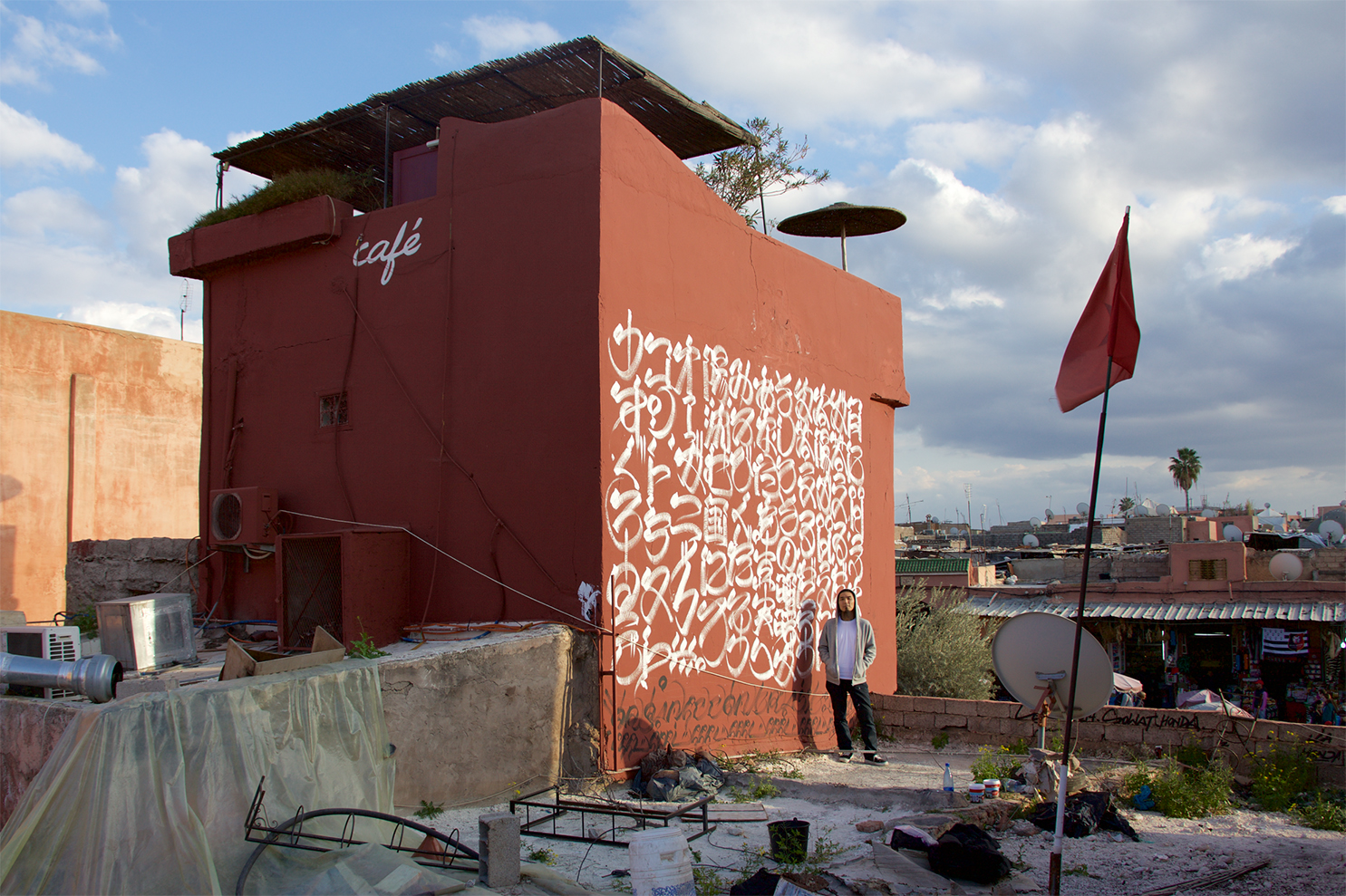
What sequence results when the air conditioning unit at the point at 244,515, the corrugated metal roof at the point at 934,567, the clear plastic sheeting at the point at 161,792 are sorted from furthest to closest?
the corrugated metal roof at the point at 934,567 < the air conditioning unit at the point at 244,515 < the clear plastic sheeting at the point at 161,792

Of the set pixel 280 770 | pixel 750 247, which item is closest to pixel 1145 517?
pixel 750 247

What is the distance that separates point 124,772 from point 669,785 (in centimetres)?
376

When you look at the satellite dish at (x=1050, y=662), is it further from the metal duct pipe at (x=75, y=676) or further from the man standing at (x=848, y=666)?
the metal duct pipe at (x=75, y=676)

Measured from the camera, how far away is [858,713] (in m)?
9.34

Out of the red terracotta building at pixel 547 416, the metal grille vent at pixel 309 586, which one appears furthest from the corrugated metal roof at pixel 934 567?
the metal grille vent at pixel 309 586

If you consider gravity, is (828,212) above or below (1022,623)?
above

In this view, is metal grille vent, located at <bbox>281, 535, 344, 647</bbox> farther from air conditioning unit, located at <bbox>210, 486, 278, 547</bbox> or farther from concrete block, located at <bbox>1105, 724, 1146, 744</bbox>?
concrete block, located at <bbox>1105, 724, 1146, 744</bbox>

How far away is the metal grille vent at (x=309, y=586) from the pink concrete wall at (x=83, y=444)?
962 cm

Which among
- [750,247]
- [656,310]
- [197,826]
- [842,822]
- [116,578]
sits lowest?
[842,822]

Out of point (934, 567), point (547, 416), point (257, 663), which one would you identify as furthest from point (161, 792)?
point (934, 567)

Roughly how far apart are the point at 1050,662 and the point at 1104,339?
6.79ft

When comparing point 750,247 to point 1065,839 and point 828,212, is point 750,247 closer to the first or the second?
point 828,212

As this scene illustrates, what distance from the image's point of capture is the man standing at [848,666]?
926 cm

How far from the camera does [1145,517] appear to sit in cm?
3747
